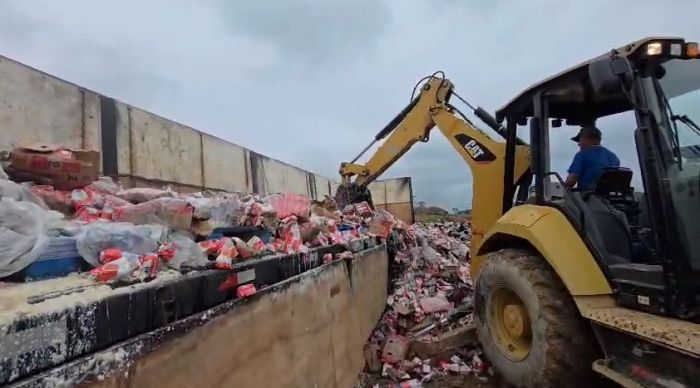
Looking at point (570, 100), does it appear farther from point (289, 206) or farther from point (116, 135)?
point (116, 135)

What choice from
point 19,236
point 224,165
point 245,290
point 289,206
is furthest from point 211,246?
point 224,165

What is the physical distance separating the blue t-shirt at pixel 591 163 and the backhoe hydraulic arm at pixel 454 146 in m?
0.98

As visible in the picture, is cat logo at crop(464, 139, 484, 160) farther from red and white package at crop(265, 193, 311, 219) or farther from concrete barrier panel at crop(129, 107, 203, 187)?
concrete barrier panel at crop(129, 107, 203, 187)

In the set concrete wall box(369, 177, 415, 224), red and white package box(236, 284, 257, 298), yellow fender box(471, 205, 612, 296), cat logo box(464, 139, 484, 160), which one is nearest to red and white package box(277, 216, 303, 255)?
red and white package box(236, 284, 257, 298)

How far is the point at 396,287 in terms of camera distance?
7.08 metres

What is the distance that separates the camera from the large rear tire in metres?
3.17

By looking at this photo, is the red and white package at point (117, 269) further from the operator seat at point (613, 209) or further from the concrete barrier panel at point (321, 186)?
the concrete barrier panel at point (321, 186)

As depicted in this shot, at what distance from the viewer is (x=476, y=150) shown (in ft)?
17.9

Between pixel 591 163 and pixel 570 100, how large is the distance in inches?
25.1

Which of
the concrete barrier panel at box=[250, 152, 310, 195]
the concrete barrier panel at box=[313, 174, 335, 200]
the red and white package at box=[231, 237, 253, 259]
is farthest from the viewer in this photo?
the concrete barrier panel at box=[313, 174, 335, 200]

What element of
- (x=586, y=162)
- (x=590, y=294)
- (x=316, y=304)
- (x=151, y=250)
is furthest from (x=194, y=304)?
(x=586, y=162)

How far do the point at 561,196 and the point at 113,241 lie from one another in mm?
3157

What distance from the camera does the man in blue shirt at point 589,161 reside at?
373 centimetres

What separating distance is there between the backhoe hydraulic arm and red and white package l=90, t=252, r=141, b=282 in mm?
3801
